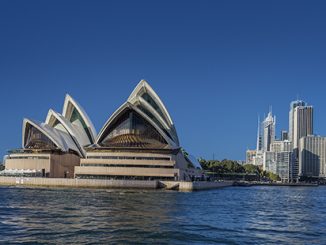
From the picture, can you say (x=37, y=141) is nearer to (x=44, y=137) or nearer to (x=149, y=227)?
(x=44, y=137)

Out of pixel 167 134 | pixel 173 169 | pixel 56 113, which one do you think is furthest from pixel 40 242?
pixel 56 113

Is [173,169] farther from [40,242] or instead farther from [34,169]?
[40,242]

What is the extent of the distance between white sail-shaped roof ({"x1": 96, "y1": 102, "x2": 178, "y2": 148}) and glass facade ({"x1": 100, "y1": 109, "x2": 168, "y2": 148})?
385 millimetres

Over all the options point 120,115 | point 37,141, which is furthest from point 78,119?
point 120,115

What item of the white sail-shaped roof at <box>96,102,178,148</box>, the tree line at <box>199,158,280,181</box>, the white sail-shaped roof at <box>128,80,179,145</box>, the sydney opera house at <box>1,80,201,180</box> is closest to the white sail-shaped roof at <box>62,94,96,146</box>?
the sydney opera house at <box>1,80,201,180</box>

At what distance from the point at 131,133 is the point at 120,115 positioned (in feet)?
12.8

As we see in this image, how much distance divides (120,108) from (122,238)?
6534 cm

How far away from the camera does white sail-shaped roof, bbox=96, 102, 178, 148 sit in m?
84.0

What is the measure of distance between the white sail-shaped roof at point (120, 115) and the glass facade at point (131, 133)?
15.2 inches

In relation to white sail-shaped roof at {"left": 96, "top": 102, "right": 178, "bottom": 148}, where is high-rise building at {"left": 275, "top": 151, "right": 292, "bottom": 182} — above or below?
below

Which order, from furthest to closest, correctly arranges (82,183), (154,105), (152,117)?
(154,105) → (152,117) → (82,183)

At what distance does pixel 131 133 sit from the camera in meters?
84.9

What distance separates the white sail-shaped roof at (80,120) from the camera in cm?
9188

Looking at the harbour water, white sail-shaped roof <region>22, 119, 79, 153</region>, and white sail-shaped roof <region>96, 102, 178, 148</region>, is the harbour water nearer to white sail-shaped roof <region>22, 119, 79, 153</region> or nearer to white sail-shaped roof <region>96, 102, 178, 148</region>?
white sail-shaped roof <region>96, 102, 178, 148</region>
